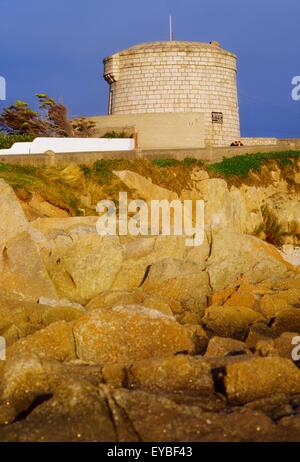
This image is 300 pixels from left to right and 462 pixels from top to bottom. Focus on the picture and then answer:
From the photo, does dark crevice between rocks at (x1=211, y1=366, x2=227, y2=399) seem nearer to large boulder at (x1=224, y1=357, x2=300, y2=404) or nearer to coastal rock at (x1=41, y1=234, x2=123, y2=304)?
large boulder at (x1=224, y1=357, x2=300, y2=404)

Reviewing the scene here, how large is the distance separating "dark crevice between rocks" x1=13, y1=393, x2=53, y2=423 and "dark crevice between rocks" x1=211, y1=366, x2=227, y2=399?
1690 mm

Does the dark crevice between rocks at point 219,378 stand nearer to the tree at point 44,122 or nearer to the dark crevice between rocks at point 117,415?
the dark crevice between rocks at point 117,415

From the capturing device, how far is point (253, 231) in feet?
77.3

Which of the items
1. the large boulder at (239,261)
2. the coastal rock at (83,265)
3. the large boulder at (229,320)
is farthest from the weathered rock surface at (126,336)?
the large boulder at (239,261)

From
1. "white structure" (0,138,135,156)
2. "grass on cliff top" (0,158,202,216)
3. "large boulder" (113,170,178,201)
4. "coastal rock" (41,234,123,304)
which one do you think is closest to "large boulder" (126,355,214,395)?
"coastal rock" (41,234,123,304)

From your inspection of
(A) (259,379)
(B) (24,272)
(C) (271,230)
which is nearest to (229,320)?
(B) (24,272)

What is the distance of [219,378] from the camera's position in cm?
878

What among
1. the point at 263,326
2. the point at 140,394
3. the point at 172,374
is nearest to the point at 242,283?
the point at 263,326

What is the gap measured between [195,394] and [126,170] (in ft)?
49.9

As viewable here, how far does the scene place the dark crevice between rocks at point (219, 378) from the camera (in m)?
8.58

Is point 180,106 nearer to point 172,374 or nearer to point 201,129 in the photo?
point 201,129

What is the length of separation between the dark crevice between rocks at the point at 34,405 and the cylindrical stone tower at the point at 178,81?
23771 mm

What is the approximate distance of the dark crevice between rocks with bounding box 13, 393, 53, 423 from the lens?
26.6 feet

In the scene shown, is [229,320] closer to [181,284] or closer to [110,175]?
[181,284]
